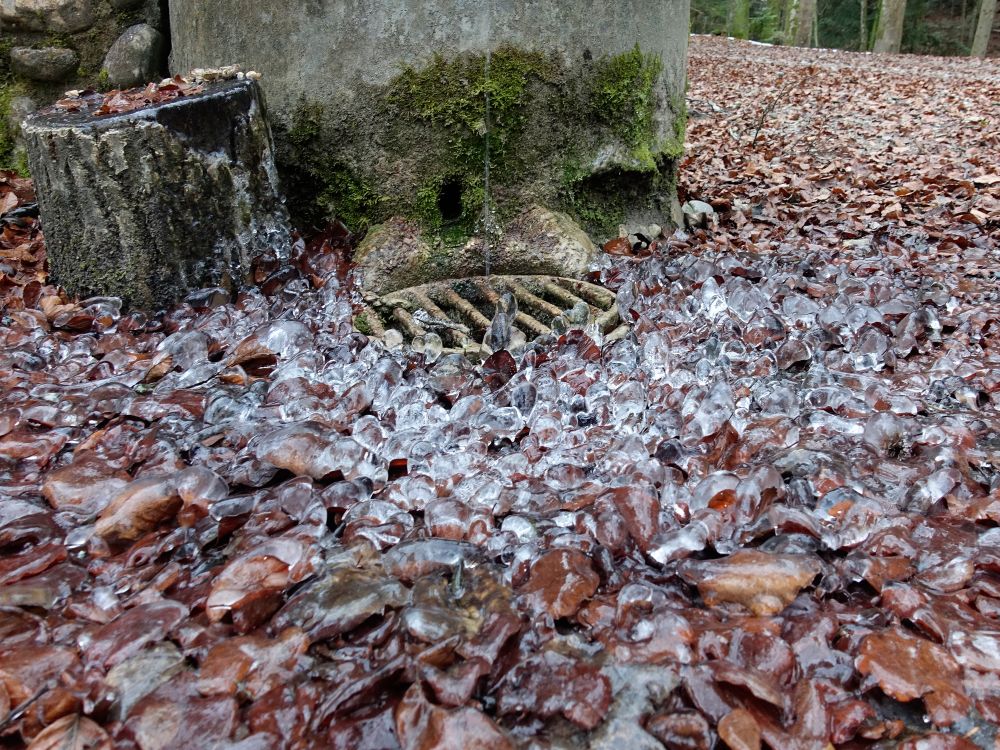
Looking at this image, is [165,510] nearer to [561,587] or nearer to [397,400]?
[397,400]

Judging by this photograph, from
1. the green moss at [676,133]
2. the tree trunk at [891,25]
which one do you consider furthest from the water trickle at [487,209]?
the tree trunk at [891,25]

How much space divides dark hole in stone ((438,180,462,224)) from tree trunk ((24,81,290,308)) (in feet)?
2.24

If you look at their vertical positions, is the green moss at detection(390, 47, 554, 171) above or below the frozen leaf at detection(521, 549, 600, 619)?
above

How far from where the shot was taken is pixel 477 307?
2.88 m

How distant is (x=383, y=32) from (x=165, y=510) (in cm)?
197

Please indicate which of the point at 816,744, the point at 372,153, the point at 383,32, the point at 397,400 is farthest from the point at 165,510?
the point at 383,32

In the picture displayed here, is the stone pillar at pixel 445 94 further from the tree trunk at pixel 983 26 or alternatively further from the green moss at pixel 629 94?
the tree trunk at pixel 983 26

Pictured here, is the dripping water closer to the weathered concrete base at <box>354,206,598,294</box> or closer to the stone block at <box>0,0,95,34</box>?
the weathered concrete base at <box>354,206,598,294</box>

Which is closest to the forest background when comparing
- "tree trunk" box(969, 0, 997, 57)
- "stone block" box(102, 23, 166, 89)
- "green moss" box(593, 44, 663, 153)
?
"tree trunk" box(969, 0, 997, 57)

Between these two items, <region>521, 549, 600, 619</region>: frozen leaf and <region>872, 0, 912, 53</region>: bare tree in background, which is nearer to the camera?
<region>521, 549, 600, 619</region>: frozen leaf

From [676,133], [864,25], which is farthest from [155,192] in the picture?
[864,25]

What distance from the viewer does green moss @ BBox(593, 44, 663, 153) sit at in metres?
2.97

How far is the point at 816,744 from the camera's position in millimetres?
1053

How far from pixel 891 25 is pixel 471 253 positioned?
18.2 metres
